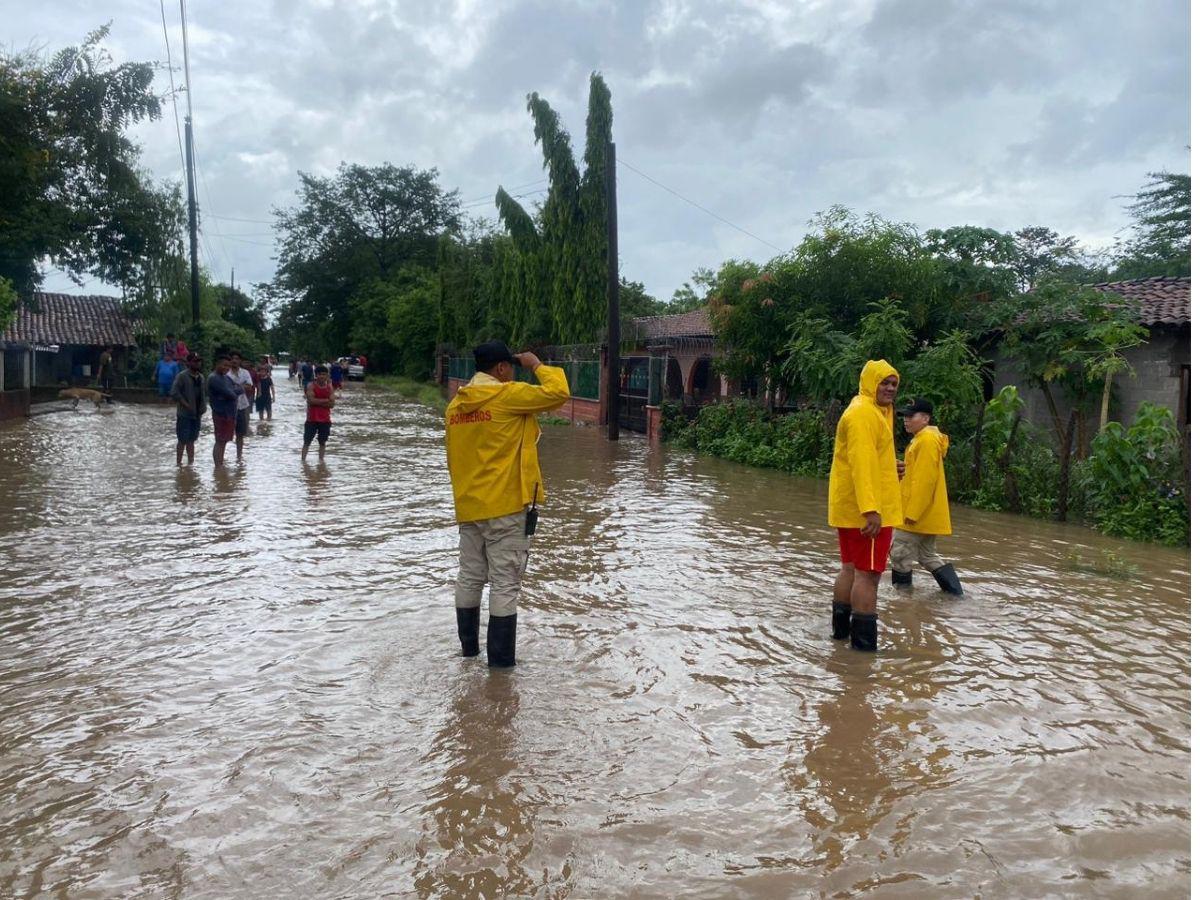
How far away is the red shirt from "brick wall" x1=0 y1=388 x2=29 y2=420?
36.1 ft

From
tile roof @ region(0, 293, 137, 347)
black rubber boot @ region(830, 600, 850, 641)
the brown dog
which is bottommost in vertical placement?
black rubber boot @ region(830, 600, 850, 641)

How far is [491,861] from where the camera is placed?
3.43 metres

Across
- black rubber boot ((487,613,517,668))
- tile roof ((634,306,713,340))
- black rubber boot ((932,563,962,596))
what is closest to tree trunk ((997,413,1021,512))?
black rubber boot ((932,563,962,596))

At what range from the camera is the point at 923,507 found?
7230mm

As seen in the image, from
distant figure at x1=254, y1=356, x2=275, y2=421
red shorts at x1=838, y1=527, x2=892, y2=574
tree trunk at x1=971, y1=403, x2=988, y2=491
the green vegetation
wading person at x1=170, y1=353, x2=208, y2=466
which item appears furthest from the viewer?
distant figure at x1=254, y1=356, x2=275, y2=421

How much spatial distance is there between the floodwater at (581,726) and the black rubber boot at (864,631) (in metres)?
0.15

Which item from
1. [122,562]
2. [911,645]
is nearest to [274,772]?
[911,645]

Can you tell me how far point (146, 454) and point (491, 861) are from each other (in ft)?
47.6

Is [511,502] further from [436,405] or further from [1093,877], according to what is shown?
[436,405]

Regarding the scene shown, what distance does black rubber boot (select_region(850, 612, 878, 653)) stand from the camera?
5.82m

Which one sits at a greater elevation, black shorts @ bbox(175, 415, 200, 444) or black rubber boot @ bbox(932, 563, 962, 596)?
black shorts @ bbox(175, 415, 200, 444)

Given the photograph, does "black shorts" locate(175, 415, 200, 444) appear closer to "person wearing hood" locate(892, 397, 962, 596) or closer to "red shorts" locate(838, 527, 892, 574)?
"person wearing hood" locate(892, 397, 962, 596)

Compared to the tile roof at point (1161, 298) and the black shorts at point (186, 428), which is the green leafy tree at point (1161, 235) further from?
the black shorts at point (186, 428)

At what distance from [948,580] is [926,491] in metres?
0.72
